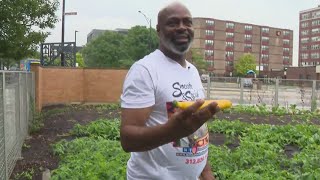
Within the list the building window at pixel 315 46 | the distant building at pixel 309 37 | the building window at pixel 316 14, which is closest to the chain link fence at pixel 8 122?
the distant building at pixel 309 37

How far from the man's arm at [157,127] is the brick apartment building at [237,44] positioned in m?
115

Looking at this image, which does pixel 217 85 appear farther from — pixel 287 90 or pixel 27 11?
pixel 27 11

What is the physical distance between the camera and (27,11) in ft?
45.0

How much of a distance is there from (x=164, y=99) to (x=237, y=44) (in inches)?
5039

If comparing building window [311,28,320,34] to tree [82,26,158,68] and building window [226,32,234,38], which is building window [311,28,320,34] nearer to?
building window [226,32,234,38]

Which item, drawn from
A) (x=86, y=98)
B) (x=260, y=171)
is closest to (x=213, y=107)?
(x=260, y=171)

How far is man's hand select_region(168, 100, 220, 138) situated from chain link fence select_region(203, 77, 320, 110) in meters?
19.0

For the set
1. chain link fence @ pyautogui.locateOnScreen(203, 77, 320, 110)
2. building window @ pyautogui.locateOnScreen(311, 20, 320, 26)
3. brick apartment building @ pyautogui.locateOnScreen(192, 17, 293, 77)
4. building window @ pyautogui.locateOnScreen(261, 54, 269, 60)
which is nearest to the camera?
chain link fence @ pyautogui.locateOnScreen(203, 77, 320, 110)

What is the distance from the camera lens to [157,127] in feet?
5.94

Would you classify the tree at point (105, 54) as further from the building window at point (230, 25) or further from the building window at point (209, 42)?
the building window at point (230, 25)

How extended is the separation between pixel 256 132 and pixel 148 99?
8.25m

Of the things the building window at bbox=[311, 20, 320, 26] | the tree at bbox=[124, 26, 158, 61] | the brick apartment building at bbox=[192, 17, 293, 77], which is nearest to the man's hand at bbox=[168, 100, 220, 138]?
the tree at bbox=[124, 26, 158, 61]

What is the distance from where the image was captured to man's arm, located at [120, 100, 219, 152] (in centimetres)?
163

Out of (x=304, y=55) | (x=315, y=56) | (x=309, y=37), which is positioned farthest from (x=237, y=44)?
(x=309, y=37)
